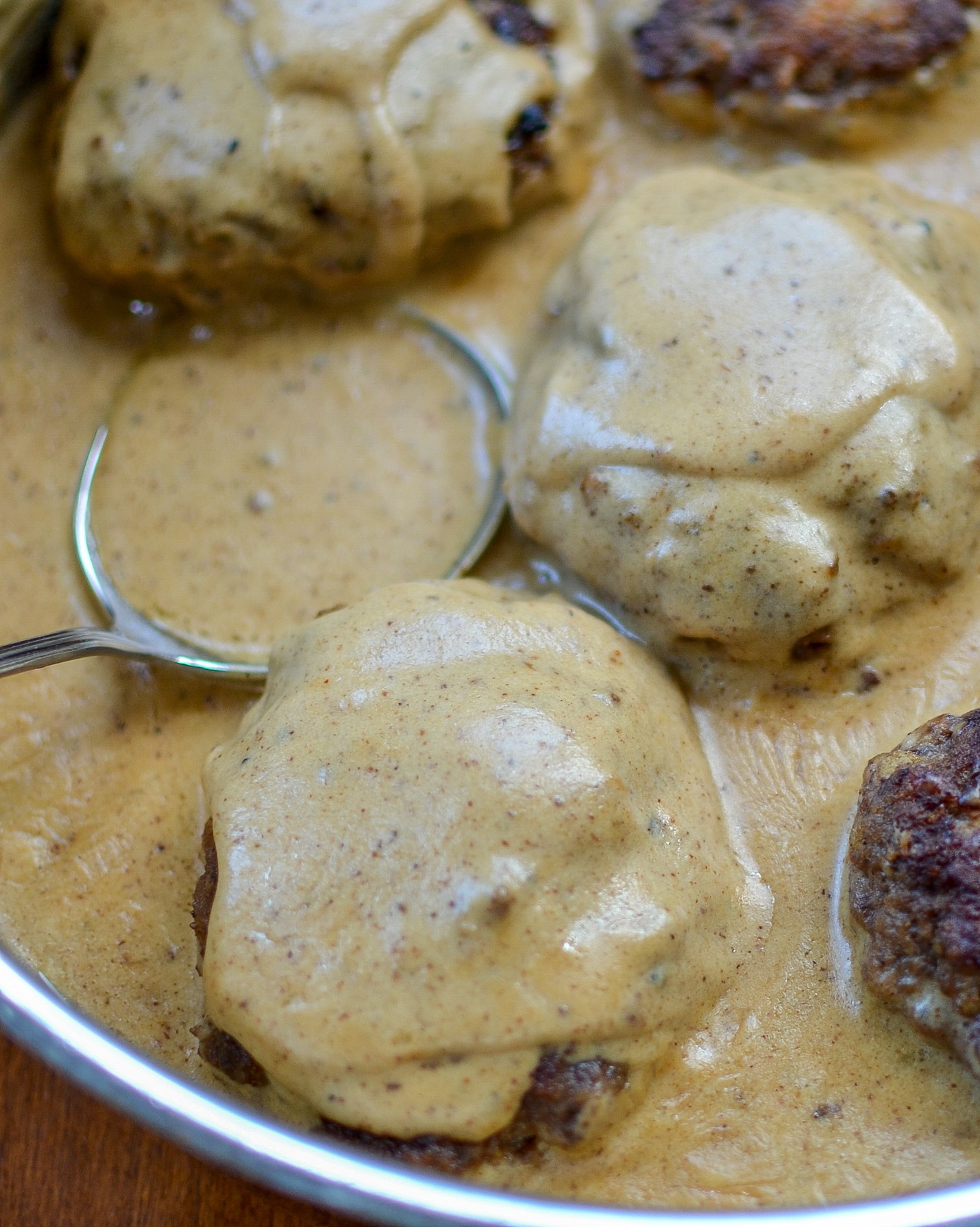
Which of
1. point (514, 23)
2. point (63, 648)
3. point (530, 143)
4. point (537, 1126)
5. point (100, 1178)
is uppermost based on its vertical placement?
point (514, 23)

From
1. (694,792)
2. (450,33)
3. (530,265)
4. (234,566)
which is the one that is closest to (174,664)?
(234,566)

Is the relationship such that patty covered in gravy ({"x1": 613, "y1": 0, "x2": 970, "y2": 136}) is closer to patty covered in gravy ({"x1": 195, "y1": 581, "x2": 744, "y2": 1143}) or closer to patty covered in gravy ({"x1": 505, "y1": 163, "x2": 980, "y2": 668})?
patty covered in gravy ({"x1": 505, "y1": 163, "x2": 980, "y2": 668})

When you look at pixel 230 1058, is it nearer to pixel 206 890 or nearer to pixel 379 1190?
pixel 206 890

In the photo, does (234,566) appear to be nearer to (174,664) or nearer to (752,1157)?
(174,664)

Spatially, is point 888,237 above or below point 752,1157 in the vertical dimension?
above

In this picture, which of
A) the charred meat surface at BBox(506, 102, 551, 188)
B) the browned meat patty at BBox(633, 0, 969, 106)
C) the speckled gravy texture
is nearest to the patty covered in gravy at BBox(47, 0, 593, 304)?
the charred meat surface at BBox(506, 102, 551, 188)

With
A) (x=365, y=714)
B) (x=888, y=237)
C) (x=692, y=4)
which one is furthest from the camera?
(x=692, y=4)

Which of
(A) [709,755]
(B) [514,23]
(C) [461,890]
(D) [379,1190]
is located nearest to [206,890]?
(C) [461,890]
